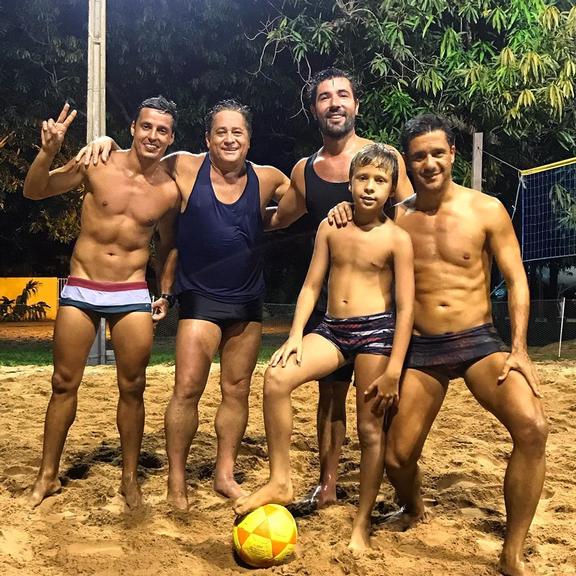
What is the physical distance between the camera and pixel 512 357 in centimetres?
343

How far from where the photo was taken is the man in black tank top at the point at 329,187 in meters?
4.26

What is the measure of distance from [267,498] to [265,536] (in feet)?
0.54

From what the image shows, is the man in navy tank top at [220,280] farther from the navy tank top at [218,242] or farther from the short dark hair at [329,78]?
the short dark hair at [329,78]

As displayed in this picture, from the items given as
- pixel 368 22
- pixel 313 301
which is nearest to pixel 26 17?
pixel 368 22

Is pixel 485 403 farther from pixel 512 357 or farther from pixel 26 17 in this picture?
pixel 26 17

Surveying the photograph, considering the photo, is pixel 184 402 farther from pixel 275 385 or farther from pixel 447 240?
pixel 447 240

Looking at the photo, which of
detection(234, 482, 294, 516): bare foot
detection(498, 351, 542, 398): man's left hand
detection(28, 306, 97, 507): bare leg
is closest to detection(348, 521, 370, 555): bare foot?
detection(234, 482, 294, 516): bare foot

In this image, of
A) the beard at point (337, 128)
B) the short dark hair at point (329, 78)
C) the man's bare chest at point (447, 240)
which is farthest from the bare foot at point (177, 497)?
the short dark hair at point (329, 78)

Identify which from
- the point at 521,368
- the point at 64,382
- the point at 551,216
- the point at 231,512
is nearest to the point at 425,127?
the point at 521,368

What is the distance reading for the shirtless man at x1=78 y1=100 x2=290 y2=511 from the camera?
430 cm

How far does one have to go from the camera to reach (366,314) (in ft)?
12.1

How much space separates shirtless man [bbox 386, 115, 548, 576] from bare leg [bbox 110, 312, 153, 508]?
153 cm

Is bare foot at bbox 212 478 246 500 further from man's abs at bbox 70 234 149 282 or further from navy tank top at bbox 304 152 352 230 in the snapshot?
navy tank top at bbox 304 152 352 230

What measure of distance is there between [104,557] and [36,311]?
1685cm
